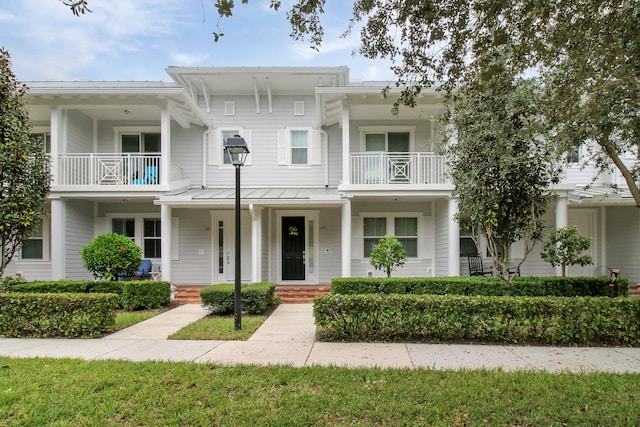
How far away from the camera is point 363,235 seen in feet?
43.9

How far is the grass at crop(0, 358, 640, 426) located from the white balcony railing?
797 cm

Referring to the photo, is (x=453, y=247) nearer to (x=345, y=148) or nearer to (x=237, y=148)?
(x=345, y=148)

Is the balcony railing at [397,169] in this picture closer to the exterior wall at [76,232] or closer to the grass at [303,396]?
the grass at [303,396]

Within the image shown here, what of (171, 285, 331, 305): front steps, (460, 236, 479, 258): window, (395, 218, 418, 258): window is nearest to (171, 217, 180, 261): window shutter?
(171, 285, 331, 305): front steps

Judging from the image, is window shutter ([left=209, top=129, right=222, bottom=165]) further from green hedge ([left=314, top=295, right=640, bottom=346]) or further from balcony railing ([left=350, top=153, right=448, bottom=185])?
green hedge ([left=314, top=295, right=640, bottom=346])

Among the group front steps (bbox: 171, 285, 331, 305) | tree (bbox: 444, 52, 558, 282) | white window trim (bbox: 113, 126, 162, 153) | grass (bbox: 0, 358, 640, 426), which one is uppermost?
white window trim (bbox: 113, 126, 162, 153)

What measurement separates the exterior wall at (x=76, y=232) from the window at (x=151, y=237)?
1.74 meters

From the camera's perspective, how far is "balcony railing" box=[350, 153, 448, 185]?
1180 cm

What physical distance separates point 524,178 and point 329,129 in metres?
→ 7.77

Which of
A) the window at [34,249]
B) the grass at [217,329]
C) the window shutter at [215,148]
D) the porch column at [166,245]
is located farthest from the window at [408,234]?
the window at [34,249]

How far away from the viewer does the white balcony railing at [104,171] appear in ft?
38.2

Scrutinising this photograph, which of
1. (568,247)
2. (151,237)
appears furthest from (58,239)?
(568,247)

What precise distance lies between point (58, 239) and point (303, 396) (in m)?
10.7

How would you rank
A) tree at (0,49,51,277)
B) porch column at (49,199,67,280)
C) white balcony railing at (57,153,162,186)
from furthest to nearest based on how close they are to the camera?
1. white balcony railing at (57,153,162,186)
2. porch column at (49,199,67,280)
3. tree at (0,49,51,277)
